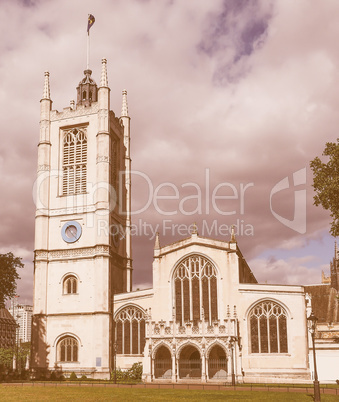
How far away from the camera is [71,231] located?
57.9 m

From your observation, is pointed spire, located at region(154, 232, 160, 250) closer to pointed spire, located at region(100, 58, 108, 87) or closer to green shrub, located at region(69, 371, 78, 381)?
green shrub, located at region(69, 371, 78, 381)

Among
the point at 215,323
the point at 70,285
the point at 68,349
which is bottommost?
the point at 68,349

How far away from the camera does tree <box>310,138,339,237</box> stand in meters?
31.9

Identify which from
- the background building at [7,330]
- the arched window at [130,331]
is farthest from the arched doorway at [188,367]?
the background building at [7,330]

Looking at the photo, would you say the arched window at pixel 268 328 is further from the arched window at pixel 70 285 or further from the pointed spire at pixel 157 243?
the arched window at pixel 70 285

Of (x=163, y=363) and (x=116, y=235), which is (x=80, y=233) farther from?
(x=163, y=363)

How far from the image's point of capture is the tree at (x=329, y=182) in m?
31.9

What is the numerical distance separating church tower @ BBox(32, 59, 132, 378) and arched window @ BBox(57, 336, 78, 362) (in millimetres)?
104

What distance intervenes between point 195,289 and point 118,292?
11108 mm

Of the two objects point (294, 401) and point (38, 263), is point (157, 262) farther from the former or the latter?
point (294, 401)

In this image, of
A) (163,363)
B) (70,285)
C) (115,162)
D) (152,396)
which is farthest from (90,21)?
(152,396)

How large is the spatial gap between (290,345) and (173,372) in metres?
11.2

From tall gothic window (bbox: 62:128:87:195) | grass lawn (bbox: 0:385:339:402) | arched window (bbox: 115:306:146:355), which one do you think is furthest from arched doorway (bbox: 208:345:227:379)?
tall gothic window (bbox: 62:128:87:195)

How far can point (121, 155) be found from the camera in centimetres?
6656
